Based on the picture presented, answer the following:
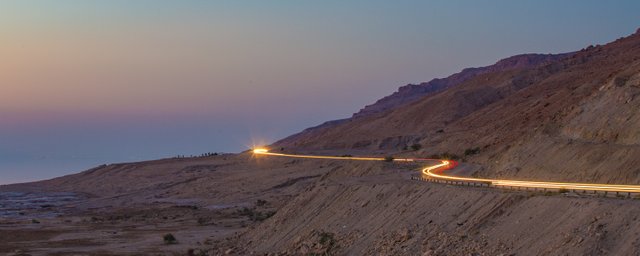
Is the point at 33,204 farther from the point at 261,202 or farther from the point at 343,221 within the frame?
the point at 343,221

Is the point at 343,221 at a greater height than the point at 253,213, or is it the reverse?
the point at 253,213

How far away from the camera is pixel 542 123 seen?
61.5m

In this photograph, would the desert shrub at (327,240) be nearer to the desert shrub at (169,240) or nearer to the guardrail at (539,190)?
the guardrail at (539,190)

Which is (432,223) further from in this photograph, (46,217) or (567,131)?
(46,217)

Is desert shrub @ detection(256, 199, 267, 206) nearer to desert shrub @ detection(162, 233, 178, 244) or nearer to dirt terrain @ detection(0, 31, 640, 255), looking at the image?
dirt terrain @ detection(0, 31, 640, 255)

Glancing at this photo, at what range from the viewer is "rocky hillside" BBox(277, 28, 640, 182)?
124 ft

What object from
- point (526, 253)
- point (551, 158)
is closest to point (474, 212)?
point (526, 253)

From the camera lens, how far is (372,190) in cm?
3831

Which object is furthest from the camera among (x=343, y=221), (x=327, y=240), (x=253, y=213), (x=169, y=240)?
(x=253, y=213)

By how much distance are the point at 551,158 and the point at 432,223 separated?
12230 mm

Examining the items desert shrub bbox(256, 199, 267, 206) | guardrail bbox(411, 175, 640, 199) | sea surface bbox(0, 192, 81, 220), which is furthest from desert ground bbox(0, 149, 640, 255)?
sea surface bbox(0, 192, 81, 220)

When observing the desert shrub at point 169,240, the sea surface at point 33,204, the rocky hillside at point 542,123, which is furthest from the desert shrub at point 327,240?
the sea surface at point 33,204

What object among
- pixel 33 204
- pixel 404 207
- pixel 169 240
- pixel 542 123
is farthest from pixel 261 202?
pixel 404 207

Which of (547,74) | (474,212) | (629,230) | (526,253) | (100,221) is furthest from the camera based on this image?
(547,74)
